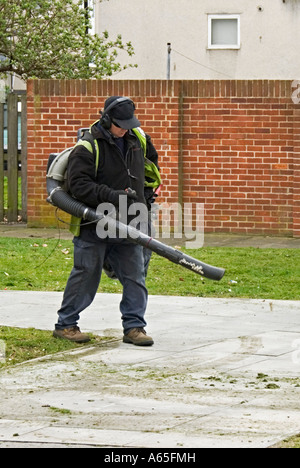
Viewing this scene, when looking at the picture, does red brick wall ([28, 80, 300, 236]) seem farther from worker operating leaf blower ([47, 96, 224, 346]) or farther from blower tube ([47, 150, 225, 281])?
blower tube ([47, 150, 225, 281])

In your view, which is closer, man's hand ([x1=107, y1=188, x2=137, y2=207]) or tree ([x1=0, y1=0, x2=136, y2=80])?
man's hand ([x1=107, y1=188, x2=137, y2=207])

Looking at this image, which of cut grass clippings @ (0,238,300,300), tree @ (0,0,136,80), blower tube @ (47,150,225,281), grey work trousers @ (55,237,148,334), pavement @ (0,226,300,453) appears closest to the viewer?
pavement @ (0,226,300,453)

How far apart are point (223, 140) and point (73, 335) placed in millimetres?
7859

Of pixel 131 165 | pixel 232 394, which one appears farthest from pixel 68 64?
pixel 232 394

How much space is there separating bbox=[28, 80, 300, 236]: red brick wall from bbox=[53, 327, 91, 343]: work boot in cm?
762

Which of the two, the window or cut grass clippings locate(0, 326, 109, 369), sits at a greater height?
the window

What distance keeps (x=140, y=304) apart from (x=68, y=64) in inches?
527

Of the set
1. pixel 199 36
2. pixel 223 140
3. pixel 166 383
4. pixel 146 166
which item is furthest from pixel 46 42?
pixel 166 383

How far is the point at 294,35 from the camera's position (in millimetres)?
26219

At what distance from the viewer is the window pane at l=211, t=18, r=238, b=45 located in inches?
1065

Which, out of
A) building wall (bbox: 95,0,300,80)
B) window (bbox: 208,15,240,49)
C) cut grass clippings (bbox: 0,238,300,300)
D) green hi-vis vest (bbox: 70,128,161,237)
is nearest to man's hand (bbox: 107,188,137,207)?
green hi-vis vest (bbox: 70,128,161,237)

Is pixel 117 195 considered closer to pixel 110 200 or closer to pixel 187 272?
pixel 110 200

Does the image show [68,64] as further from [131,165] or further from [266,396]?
[266,396]

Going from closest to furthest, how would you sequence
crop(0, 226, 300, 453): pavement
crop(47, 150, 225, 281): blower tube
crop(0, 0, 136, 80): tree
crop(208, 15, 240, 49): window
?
crop(0, 226, 300, 453): pavement → crop(47, 150, 225, 281): blower tube → crop(0, 0, 136, 80): tree → crop(208, 15, 240, 49): window
